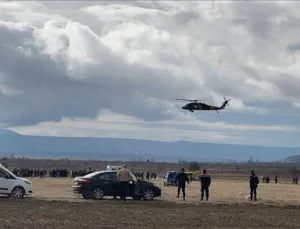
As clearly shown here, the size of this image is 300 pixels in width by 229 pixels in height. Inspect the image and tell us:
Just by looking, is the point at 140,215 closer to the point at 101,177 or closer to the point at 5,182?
the point at 101,177

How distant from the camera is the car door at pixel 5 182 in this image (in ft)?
103

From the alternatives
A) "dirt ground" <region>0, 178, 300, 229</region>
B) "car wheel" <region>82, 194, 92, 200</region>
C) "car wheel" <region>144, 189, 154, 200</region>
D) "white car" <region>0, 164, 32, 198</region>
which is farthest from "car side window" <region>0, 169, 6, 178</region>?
"car wheel" <region>144, 189, 154, 200</region>

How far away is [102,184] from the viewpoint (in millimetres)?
32688

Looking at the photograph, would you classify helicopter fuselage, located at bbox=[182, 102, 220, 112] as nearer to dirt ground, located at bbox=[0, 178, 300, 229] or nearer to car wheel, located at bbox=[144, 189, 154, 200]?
car wheel, located at bbox=[144, 189, 154, 200]

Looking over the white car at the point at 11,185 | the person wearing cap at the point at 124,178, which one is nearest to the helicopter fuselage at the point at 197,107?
the person wearing cap at the point at 124,178

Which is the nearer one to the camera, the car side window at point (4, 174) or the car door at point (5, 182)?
the car door at point (5, 182)

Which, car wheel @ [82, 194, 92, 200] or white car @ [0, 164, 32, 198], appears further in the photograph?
car wheel @ [82, 194, 92, 200]

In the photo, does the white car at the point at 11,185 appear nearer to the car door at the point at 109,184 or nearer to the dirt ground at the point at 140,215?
the dirt ground at the point at 140,215

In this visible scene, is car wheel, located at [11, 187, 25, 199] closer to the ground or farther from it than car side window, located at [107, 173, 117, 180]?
closer to the ground

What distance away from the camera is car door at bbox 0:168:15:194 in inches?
1234

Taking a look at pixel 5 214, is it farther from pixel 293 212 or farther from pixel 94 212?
pixel 293 212

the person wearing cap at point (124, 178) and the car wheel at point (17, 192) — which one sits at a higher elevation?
the person wearing cap at point (124, 178)

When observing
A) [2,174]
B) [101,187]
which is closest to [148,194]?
[101,187]

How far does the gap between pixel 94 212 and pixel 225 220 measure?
181 inches
